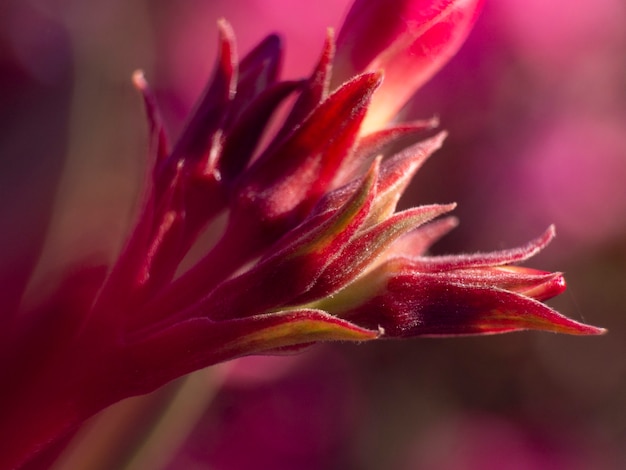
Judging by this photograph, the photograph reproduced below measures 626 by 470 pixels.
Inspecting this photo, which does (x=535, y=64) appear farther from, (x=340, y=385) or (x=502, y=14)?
(x=340, y=385)

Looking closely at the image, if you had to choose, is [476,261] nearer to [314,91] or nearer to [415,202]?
[314,91]

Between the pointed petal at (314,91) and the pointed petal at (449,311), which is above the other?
the pointed petal at (314,91)

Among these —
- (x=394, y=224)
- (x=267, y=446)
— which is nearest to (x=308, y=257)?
(x=394, y=224)

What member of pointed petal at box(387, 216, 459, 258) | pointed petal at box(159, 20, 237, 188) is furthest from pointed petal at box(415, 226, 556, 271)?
pointed petal at box(159, 20, 237, 188)

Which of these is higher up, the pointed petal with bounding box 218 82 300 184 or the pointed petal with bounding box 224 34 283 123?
the pointed petal with bounding box 224 34 283 123

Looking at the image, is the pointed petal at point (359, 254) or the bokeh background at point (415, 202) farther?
the bokeh background at point (415, 202)

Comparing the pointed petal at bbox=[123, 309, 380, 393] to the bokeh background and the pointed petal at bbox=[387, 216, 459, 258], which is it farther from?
the bokeh background

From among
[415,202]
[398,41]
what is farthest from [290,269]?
[415,202]

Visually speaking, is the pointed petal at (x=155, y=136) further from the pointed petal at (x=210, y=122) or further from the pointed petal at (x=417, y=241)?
the pointed petal at (x=417, y=241)

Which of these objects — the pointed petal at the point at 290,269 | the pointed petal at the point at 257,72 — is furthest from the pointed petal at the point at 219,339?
the pointed petal at the point at 257,72
